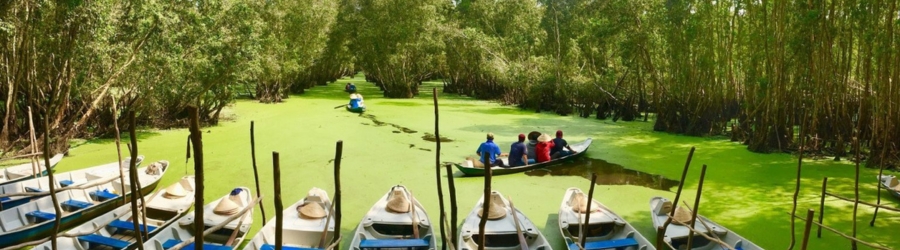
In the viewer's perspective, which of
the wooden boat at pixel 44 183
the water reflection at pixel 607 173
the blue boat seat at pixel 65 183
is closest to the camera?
the wooden boat at pixel 44 183

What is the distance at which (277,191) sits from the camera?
→ 3.11m

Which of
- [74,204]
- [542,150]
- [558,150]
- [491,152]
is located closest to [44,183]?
[74,204]

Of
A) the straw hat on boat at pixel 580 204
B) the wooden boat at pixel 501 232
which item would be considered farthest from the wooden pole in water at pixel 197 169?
the straw hat on boat at pixel 580 204

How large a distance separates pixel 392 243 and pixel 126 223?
2362 mm

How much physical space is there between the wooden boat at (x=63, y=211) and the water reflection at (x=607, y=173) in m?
5.02

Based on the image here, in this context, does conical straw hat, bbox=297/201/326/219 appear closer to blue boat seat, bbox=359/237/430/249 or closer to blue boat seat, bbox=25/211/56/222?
blue boat seat, bbox=359/237/430/249

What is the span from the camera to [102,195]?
5965 mm

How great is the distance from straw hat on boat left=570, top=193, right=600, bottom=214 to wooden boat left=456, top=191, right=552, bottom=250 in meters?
0.60

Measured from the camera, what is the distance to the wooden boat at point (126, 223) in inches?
177

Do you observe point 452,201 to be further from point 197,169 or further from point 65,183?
point 65,183

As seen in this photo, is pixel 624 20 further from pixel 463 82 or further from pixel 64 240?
pixel 463 82

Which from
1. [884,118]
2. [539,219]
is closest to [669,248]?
[539,219]

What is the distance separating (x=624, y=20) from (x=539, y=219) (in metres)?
7.90

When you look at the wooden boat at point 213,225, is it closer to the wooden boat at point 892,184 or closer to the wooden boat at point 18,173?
the wooden boat at point 18,173
